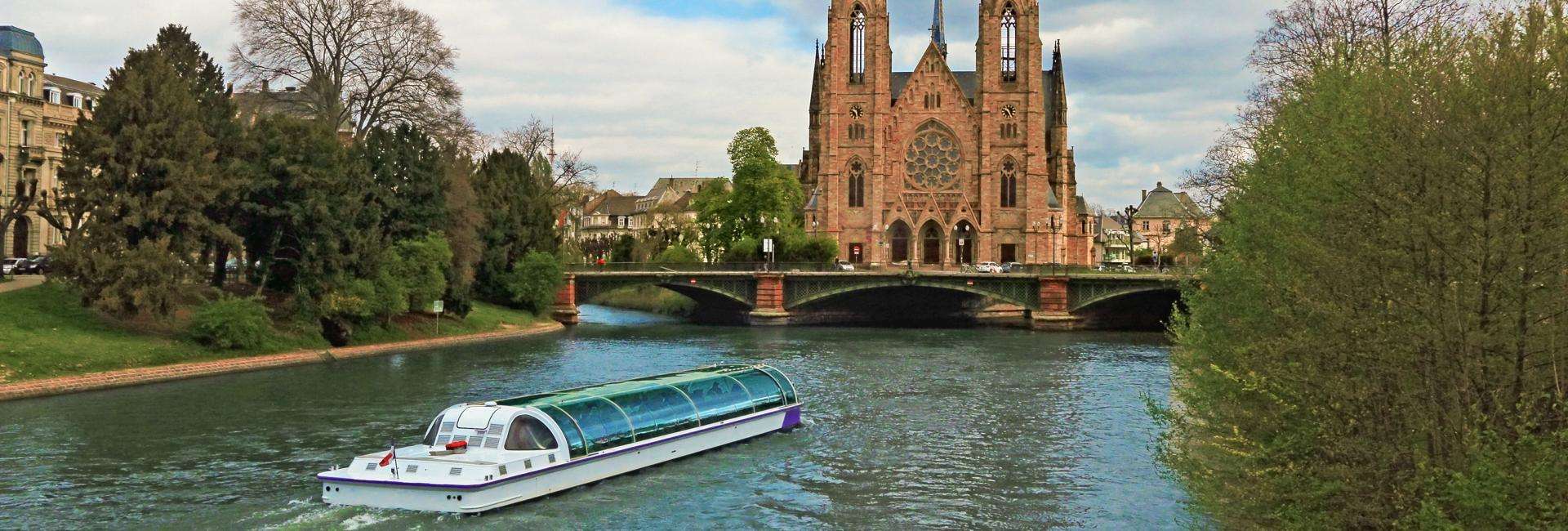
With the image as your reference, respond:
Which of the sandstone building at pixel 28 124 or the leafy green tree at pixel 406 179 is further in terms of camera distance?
the sandstone building at pixel 28 124

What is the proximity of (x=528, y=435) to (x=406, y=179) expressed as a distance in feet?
150

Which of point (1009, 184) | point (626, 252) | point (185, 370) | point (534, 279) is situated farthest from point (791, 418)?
point (626, 252)

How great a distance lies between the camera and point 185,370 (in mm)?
48938

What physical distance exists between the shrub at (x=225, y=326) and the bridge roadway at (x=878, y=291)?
38602mm

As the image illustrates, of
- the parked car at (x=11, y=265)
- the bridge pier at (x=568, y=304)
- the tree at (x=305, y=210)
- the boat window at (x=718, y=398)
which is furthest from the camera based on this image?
the bridge pier at (x=568, y=304)

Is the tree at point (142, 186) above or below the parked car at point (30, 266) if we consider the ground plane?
above

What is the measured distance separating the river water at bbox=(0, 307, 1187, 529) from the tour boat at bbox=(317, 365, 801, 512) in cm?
41

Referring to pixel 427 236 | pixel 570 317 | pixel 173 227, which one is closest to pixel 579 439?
pixel 173 227

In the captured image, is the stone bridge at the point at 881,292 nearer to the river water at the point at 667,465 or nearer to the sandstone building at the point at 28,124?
the river water at the point at 667,465

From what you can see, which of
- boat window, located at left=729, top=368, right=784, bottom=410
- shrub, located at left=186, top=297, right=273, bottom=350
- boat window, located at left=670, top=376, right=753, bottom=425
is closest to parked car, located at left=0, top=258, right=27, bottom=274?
shrub, located at left=186, top=297, right=273, bottom=350

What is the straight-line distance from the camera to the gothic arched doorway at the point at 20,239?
84.3 meters

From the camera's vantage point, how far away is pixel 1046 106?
134 m

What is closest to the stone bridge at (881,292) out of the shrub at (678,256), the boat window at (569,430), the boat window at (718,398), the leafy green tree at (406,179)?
the shrub at (678,256)

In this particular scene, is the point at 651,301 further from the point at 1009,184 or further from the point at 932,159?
the point at 1009,184
